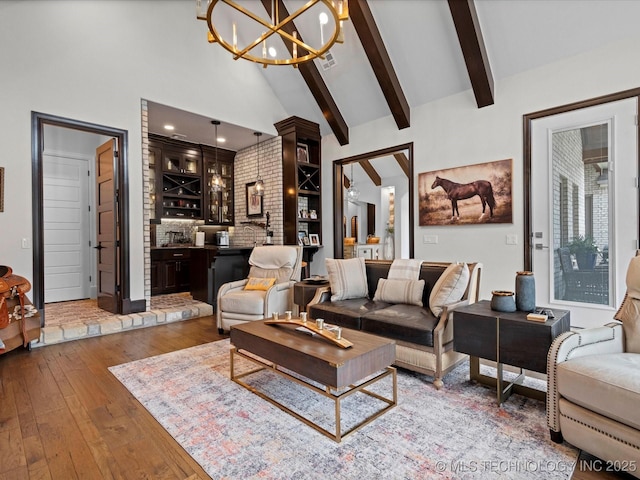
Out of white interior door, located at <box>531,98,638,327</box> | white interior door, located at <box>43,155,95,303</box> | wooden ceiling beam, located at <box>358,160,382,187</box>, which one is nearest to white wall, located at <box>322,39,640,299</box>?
white interior door, located at <box>531,98,638,327</box>

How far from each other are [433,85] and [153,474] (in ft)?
16.4

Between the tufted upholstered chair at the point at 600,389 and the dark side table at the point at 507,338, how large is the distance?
0.68 ft

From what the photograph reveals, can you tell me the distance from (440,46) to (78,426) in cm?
509

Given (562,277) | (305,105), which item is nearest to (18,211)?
(305,105)

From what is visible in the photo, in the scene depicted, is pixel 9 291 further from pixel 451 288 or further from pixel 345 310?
pixel 451 288

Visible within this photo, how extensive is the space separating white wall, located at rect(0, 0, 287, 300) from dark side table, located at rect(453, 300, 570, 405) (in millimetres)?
4173

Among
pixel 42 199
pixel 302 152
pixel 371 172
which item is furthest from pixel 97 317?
pixel 371 172

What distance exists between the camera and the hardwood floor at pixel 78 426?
5.52 feet

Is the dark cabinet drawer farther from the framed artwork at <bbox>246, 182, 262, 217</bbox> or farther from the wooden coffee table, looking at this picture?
the wooden coffee table

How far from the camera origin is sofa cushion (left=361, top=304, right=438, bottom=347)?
2584 mm

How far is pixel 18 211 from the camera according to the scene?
12.5 ft

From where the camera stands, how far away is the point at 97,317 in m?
4.45

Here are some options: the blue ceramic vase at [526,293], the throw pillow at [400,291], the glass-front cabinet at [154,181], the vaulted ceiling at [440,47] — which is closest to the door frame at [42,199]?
the glass-front cabinet at [154,181]

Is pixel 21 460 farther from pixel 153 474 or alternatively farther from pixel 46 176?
pixel 46 176
